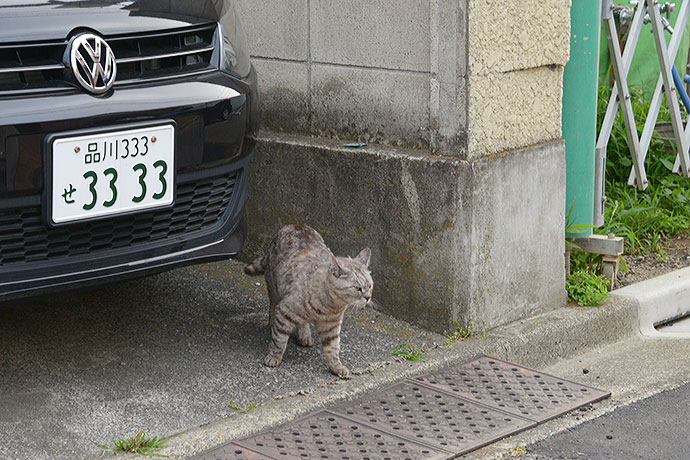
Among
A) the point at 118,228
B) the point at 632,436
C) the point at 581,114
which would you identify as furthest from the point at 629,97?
the point at 118,228

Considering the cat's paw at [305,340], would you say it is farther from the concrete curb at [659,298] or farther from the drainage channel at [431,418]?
the concrete curb at [659,298]

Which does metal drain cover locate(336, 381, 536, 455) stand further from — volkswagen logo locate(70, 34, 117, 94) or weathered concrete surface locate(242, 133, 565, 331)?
volkswagen logo locate(70, 34, 117, 94)

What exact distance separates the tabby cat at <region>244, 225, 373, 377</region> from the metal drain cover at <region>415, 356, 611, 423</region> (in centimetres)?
36

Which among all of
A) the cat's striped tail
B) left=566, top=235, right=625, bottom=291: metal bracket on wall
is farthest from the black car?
left=566, top=235, right=625, bottom=291: metal bracket on wall

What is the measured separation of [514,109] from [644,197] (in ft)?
5.60

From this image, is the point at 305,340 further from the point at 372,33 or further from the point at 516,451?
the point at 372,33

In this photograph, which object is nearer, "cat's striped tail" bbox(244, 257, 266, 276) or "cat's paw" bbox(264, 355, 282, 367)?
"cat's paw" bbox(264, 355, 282, 367)

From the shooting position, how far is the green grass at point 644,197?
4910 mm

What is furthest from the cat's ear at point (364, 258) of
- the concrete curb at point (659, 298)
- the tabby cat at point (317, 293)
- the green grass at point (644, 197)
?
the green grass at point (644, 197)

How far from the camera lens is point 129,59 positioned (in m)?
2.97

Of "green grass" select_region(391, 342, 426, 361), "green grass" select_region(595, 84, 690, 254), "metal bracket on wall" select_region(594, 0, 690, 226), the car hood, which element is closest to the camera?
the car hood

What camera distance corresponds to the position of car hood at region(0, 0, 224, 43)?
2.73 metres

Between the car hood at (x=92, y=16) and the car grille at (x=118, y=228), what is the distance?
48 centimetres

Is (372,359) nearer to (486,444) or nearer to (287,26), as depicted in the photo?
(486,444)
